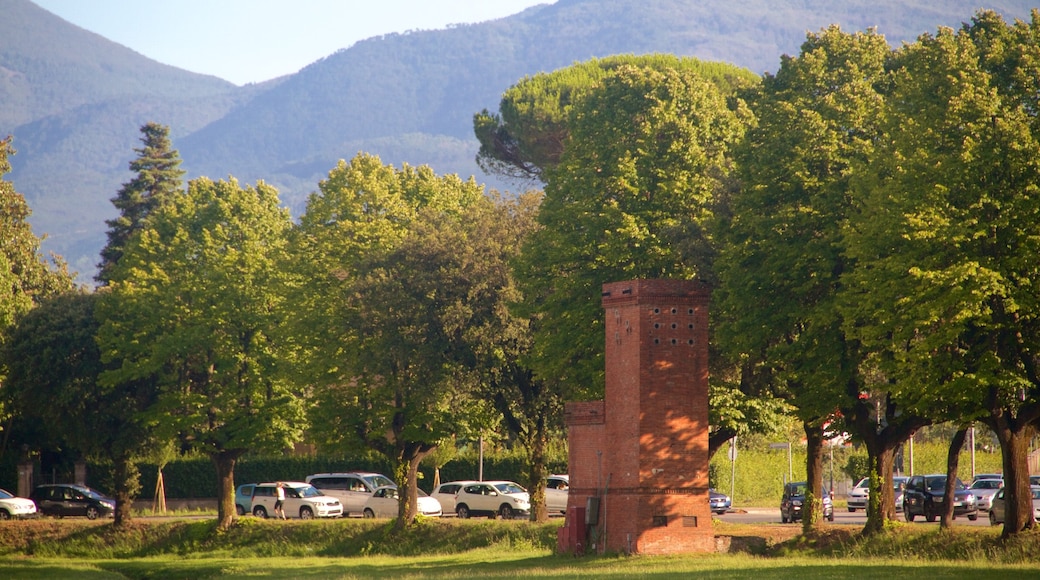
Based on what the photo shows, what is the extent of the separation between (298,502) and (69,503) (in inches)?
541

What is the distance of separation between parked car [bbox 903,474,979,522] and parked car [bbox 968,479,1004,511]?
13.3 inches

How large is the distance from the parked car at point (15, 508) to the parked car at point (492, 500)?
21350 millimetres

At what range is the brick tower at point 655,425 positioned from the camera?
35.8m

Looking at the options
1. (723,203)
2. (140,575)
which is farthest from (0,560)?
(723,203)

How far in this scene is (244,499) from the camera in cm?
6338

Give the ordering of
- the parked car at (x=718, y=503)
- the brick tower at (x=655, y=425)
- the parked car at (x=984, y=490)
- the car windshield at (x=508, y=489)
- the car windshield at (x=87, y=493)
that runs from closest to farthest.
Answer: the brick tower at (x=655, y=425) < the parked car at (x=984, y=490) < the car windshield at (x=508, y=489) < the parked car at (x=718, y=503) < the car windshield at (x=87, y=493)

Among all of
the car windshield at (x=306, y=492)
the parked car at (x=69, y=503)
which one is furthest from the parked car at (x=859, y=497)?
the parked car at (x=69, y=503)

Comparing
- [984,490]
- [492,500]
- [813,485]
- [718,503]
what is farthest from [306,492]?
[984,490]

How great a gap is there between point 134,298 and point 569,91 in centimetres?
2235

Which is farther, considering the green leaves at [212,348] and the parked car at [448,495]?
the parked car at [448,495]

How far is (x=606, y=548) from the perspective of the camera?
36.8 meters

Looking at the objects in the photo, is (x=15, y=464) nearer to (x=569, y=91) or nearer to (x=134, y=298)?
(x=134, y=298)

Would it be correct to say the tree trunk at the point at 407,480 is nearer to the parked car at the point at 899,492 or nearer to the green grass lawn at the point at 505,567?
the green grass lawn at the point at 505,567

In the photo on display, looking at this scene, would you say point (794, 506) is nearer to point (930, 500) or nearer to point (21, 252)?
point (930, 500)
